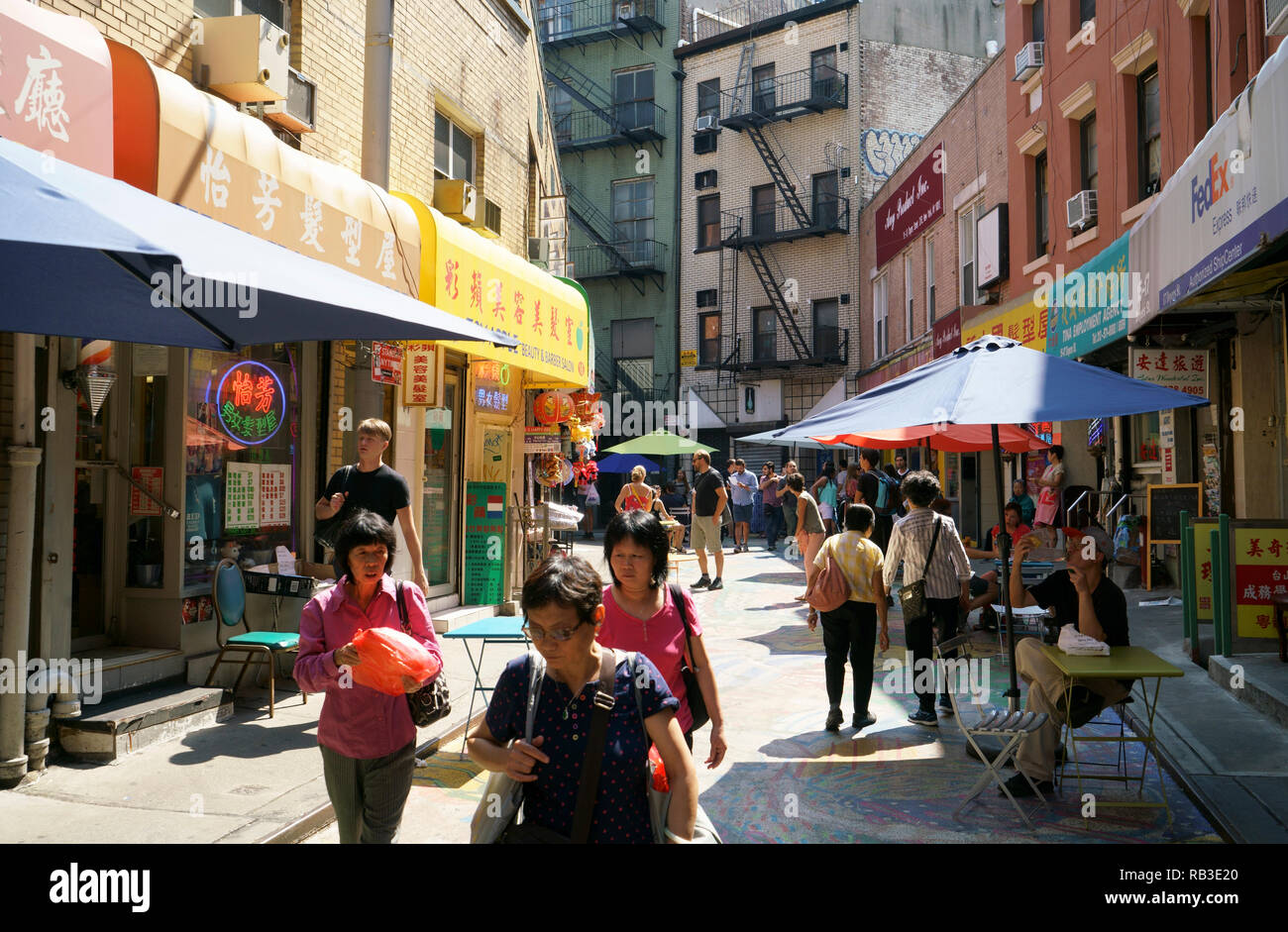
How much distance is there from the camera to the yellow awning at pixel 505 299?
876 cm

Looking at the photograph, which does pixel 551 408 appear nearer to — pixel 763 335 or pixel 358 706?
pixel 358 706

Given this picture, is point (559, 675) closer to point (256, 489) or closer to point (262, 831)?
point (262, 831)

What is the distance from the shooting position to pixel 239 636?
690cm

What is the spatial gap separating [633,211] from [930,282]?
13.5 metres

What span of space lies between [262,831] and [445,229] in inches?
228

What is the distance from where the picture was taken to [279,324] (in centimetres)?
545

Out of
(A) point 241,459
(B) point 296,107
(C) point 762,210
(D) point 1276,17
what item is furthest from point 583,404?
(C) point 762,210

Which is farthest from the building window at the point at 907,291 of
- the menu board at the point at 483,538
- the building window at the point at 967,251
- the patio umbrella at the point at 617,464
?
the menu board at the point at 483,538

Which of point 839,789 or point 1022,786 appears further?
point 839,789

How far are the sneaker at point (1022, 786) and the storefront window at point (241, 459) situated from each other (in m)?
5.64

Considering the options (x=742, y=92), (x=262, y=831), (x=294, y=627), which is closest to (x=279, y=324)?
(x=262, y=831)

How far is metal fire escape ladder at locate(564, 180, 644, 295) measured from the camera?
32.5m

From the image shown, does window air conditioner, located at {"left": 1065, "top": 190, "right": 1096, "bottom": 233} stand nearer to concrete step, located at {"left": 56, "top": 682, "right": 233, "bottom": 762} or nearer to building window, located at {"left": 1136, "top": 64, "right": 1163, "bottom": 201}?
building window, located at {"left": 1136, "top": 64, "right": 1163, "bottom": 201}

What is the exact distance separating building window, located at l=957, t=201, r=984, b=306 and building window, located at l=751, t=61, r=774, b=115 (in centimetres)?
1213
